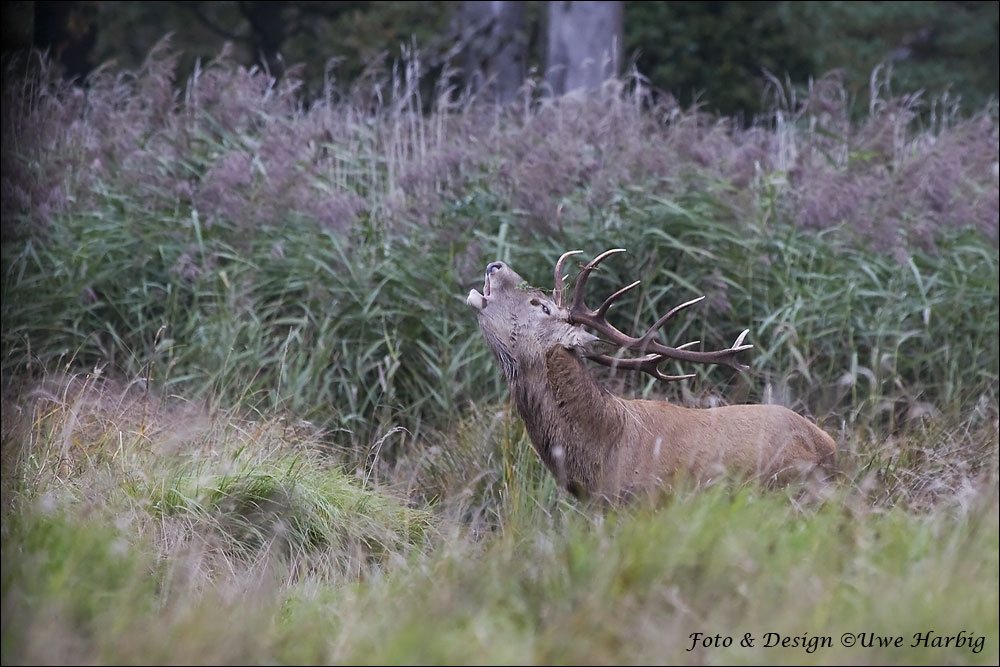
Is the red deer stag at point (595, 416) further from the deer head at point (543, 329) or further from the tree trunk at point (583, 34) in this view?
the tree trunk at point (583, 34)

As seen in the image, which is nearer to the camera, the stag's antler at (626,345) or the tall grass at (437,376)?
the tall grass at (437,376)

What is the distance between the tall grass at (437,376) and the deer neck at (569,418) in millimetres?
277

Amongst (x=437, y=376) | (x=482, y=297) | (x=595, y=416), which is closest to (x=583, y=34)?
(x=437, y=376)

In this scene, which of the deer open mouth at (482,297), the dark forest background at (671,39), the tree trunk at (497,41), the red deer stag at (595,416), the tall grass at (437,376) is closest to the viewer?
the tall grass at (437,376)

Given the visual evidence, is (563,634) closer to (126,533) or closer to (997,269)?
(126,533)

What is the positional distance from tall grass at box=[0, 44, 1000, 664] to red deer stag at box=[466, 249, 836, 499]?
279 mm

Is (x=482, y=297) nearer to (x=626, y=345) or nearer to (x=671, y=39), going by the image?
(x=626, y=345)

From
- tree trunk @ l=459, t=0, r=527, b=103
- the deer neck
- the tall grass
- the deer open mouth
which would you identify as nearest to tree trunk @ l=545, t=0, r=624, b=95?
tree trunk @ l=459, t=0, r=527, b=103

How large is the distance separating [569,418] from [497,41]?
935cm

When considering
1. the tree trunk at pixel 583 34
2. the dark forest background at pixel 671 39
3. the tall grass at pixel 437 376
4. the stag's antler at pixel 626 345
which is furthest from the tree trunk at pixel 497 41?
the stag's antler at pixel 626 345

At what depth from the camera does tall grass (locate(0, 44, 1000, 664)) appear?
3.14 m

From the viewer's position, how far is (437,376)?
22.4 ft

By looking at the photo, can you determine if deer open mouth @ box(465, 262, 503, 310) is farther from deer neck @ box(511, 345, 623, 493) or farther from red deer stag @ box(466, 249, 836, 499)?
deer neck @ box(511, 345, 623, 493)

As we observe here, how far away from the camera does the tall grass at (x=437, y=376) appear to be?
3.14 metres
